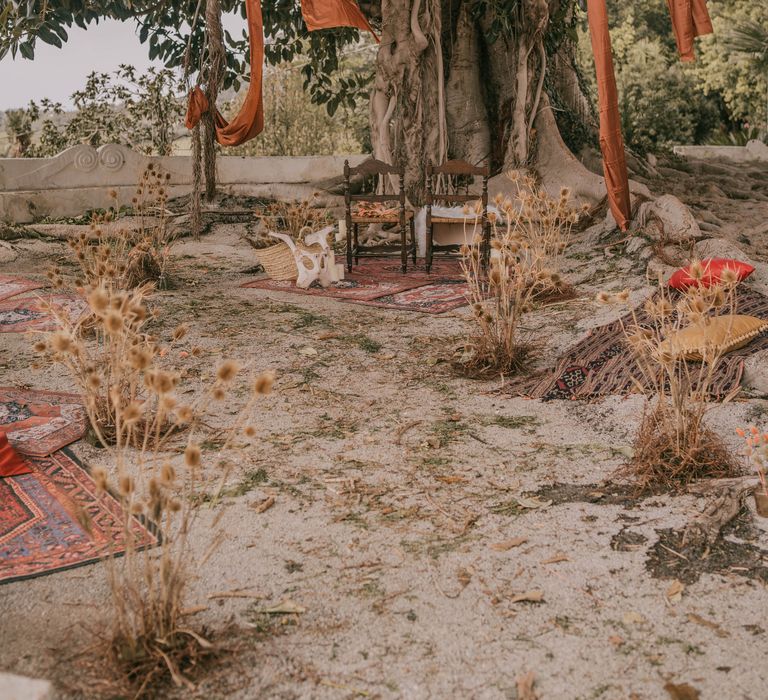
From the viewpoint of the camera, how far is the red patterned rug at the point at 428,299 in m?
6.06

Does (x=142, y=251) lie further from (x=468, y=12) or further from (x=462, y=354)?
(x=468, y=12)

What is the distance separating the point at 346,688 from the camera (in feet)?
6.32

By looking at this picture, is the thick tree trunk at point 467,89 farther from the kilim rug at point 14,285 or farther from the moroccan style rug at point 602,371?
the moroccan style rug at point 602,371

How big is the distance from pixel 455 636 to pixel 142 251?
4.93m

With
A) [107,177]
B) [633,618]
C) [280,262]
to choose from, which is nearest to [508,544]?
[633,618]

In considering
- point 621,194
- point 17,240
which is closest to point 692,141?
point 621,194

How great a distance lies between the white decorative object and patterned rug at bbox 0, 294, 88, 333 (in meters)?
1.69

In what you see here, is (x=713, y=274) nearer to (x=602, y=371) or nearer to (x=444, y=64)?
(x=602, y=371)

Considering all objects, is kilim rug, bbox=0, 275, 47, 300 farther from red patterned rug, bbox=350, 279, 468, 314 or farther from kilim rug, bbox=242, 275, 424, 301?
red patterned rug, bbox=350, 279, 468, 314

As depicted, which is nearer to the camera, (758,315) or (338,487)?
(338,487)

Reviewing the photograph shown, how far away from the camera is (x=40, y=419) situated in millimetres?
3707

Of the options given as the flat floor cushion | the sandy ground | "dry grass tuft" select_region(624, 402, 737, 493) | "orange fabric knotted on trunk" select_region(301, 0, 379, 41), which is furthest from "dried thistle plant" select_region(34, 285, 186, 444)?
"orange fabric knotted on trunk" select_region(301, 0, 379, 41)

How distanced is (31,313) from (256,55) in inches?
146

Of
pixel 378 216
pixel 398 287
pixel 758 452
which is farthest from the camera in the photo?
pixel 378 216
